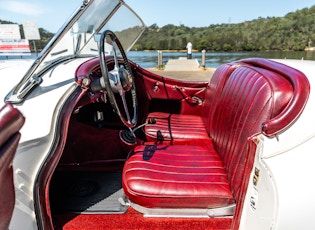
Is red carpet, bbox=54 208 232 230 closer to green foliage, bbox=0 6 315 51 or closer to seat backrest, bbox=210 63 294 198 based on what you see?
seat backrest, bbox=210 63 294 198

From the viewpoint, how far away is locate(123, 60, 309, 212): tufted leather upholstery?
109 cm

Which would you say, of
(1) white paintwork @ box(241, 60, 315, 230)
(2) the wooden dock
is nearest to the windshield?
(1) white paintwork @ box(241, 60, 315, 230)

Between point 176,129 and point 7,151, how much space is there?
1811 mm

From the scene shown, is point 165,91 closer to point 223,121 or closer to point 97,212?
point 223,121

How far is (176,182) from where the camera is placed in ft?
4.66

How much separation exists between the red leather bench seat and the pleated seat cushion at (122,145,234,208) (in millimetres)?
517

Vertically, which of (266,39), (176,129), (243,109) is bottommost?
(176,129)

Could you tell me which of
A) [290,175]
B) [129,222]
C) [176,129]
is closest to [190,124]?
[176,129]

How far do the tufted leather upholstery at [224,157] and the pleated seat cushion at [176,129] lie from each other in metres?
0.40

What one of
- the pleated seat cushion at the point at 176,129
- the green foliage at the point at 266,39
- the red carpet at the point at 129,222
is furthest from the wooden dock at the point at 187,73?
the green foliage at the point at 266,39

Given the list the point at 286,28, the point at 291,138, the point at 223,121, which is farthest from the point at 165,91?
the point at 286,28

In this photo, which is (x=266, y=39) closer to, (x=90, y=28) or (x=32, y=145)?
(x=90, y=28)

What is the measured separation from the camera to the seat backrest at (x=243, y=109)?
1.09 m

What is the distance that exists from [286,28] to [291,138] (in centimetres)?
4021
